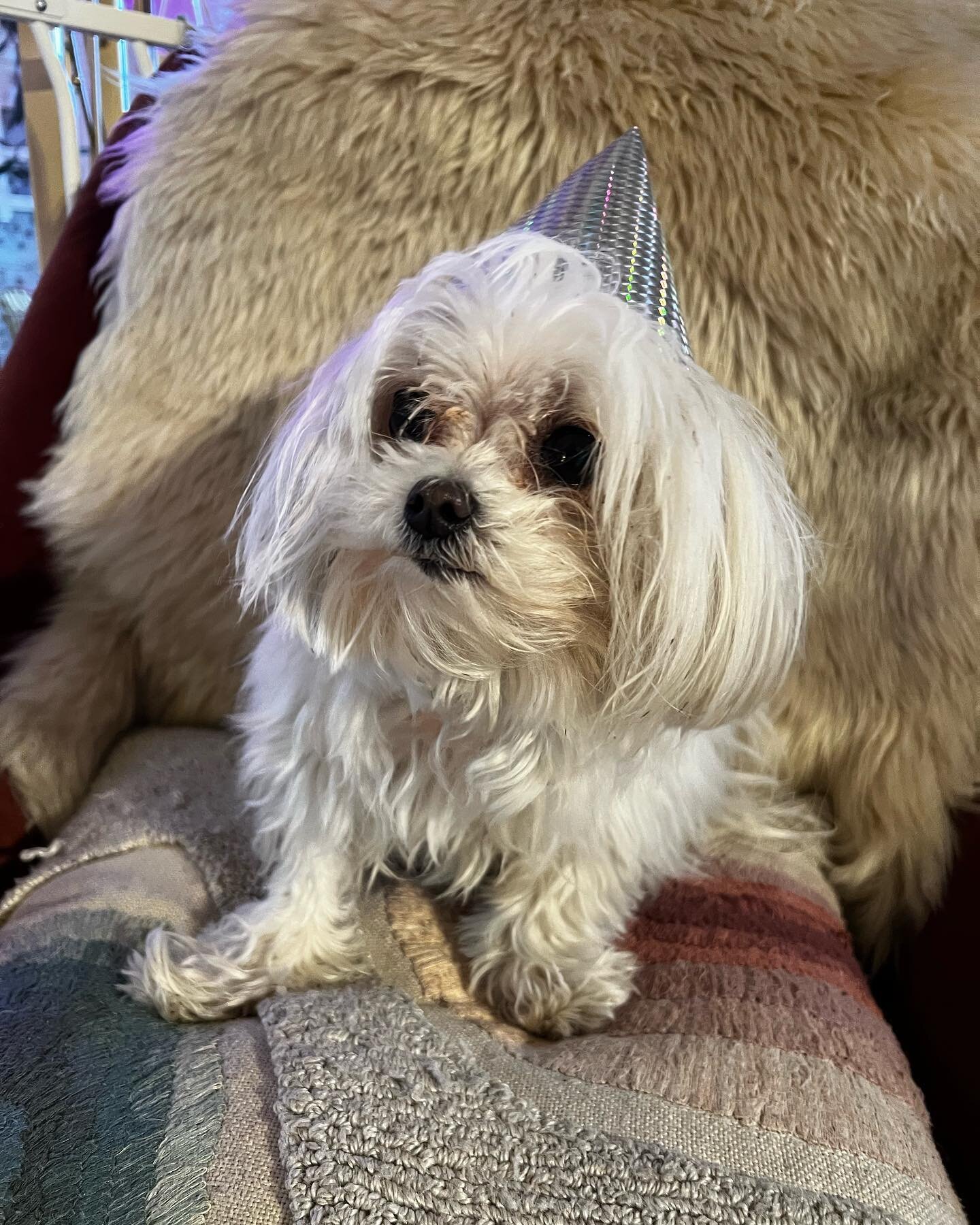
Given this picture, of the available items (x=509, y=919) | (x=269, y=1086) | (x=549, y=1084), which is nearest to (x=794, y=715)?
(x=509, y=919)

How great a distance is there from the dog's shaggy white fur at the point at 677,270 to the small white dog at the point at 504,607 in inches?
9.5

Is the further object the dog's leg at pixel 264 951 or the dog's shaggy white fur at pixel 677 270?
the dog's shaggy white fur at pixel 677 270

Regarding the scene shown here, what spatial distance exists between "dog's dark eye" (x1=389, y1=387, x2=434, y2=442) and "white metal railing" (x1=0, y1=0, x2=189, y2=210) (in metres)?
0.66

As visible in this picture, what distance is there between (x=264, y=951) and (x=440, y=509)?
41cm

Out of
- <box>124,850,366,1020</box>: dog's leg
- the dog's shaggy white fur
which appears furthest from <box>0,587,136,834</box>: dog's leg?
<box>124,850,366,1020</box>: dog's leg

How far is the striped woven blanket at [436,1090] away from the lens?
0.52 metres

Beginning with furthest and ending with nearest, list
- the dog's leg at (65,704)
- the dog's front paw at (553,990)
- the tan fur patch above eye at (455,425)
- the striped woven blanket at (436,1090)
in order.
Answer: the dog's leg at (65,704), the dog's front paw at (553,990), the tan fur patch above eye at (455,425), the striped woven blanket at (436,1090)

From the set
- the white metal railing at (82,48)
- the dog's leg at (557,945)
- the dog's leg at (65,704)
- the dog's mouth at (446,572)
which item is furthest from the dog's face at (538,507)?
the white metal railing at (82,48)

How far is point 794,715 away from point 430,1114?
557 mm

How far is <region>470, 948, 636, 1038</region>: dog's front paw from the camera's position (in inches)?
29.8

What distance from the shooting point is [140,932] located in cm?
77

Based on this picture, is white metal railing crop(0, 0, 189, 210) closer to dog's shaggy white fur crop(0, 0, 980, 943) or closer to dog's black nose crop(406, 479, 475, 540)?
dog's shaggy white fur crop(0, 0, 980, 943)

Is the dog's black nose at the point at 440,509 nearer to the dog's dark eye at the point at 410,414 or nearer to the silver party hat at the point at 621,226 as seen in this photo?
the dog's dark eye at the point at 410,414

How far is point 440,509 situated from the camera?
1.86 ft
